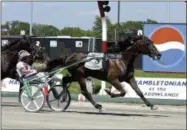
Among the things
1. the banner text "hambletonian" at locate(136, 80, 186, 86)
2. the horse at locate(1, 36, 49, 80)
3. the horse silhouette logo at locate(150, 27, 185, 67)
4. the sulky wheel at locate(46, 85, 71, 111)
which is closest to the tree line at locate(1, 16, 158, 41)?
the horse silhouette logo at locate(150, 27, 185, 67)

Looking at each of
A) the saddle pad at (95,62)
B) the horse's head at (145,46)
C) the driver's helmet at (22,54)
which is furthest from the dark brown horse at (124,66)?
the driver's helmet at (22,54)

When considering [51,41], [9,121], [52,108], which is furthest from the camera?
[51,41]

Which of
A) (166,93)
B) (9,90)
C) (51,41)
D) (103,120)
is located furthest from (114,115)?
(51,41)

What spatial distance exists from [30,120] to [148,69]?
1382 cm

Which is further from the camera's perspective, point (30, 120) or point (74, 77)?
point (74, 77)

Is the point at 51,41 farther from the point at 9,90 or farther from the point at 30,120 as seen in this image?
the point at 30,120

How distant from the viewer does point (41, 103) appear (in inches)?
594

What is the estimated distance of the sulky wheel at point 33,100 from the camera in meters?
15.1

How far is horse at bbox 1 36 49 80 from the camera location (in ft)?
55.4

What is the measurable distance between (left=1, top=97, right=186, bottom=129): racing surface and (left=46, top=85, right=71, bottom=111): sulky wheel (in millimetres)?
229

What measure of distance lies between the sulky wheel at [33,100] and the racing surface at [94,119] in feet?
0.64

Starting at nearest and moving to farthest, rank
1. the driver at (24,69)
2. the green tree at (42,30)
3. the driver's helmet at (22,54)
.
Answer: the driver at (24,69), the driver's helmet at (22,54), the green tree at (42,30)

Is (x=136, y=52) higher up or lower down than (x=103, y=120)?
higher up

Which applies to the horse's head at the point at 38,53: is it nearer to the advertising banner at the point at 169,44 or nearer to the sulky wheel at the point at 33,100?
the sulky wheel at the point at 33,100
